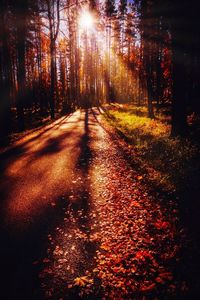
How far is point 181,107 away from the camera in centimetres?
1291

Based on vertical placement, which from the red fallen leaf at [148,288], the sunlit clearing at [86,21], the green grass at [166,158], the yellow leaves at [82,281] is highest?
the sunlit clearing at [86,21]

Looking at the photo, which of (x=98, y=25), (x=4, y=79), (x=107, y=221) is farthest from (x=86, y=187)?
(x=98, y=25)

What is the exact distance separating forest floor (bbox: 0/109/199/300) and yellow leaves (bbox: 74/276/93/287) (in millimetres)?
18

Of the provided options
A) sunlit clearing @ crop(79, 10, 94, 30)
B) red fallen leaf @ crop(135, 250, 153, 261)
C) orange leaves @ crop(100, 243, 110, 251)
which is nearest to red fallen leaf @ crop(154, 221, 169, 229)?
red fallen leaf @ crop(135, 250, 153, 261)

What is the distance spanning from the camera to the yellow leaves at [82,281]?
4396 millimetres

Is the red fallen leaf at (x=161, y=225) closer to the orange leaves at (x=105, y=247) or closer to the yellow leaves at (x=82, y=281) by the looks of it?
the orange leaves at (x=105, y=247)

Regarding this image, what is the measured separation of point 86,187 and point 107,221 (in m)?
2.08

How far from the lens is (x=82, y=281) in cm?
445

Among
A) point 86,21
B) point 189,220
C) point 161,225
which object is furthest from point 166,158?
point 86,21

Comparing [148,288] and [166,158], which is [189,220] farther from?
[166,158]

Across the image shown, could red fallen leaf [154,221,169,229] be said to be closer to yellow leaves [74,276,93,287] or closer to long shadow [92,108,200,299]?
long shadow [92,108,200,299]

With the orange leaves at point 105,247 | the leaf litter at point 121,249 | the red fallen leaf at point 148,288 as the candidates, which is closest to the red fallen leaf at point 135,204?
the leaf litter at point 121,249

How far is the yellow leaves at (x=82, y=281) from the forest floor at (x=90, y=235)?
0.02 metres

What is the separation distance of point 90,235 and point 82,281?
135 centimetres
